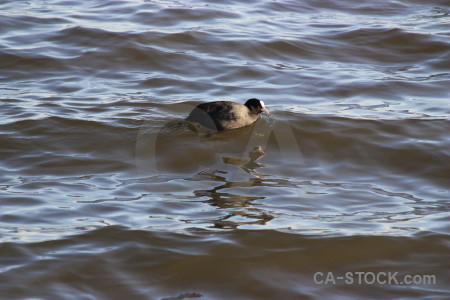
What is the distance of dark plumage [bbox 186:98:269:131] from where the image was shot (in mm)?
8742

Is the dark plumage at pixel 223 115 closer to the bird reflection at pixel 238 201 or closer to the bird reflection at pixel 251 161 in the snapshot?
the bird reflection at pixel 251 161

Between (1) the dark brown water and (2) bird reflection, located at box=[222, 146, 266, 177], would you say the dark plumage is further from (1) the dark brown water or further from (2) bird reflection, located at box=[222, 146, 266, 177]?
(2) bird reflection, located at box=[222, 146, 266, 177]

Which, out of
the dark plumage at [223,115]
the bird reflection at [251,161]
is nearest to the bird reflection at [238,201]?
the bird reflection at [251,161]

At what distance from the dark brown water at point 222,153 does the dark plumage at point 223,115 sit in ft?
0.55

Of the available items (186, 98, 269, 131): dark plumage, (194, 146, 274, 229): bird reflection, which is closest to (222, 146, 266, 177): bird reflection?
(194, 146, 274, 229): bird reflection

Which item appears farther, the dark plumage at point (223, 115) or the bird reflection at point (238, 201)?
the dark plumage at point (223, 115)

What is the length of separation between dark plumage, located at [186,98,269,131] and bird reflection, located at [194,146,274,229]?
0.79 metres

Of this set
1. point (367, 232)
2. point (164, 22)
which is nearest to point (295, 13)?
point (164, 22)

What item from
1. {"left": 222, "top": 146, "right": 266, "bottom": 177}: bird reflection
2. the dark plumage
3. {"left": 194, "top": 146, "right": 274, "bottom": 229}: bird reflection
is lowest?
{"left": 194, "top": 146, "right": 274, "bottom": 229}: bird reflection

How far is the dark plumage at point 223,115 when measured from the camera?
874 cm

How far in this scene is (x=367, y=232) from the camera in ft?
20.2

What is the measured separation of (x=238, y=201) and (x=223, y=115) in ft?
6.95

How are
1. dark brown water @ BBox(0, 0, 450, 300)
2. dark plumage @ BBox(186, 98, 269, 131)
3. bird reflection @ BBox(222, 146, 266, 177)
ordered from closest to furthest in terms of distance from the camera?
dark brown water @ BBox(0, 0, 450, 300) < bird reflection @ BBox(222, 146, 266, 177) < dark plumage @ BBox(186, 98, 269, 131)

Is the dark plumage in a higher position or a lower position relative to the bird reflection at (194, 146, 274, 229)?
higher
